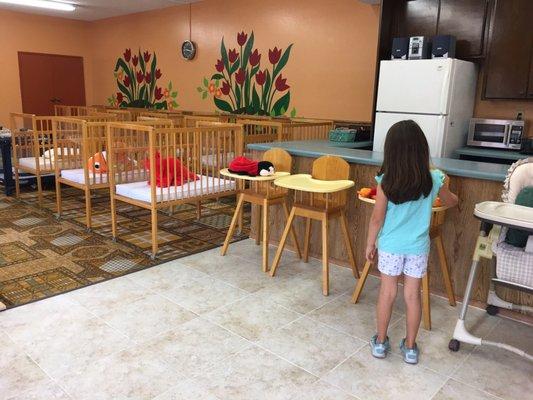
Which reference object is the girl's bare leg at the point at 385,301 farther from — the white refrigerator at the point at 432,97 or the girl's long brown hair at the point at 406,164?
the white refrigerator at the point at 432,97

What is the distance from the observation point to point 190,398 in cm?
190

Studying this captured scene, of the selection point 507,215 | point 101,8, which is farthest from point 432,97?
point 101,8

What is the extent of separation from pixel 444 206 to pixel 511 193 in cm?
32

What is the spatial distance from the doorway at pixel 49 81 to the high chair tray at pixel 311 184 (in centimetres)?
744

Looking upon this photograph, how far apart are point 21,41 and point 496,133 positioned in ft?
27.2

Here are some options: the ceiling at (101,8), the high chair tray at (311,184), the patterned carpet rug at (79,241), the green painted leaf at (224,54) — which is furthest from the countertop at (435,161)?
the ceiling at (101,8)

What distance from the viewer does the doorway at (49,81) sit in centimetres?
853

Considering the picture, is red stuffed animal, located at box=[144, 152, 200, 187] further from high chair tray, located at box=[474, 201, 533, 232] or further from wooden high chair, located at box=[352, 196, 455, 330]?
high chair tray, located at box=[474, 201, 533, 232]

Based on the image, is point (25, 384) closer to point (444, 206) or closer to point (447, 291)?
point (444, 206)

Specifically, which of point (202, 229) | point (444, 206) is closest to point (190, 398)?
point (444, 206)

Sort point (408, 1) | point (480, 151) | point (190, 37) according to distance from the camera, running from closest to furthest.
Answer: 1. point (480, 151)
2. point (408, 1)
3. point (190, 37)

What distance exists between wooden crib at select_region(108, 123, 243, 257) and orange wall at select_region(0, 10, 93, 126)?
5517 millimetres

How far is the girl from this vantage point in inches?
77.8

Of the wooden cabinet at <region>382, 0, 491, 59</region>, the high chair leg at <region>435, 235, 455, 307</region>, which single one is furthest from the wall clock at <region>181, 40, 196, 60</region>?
the high chair leg at <region>435, 235, 455, 307</region>
